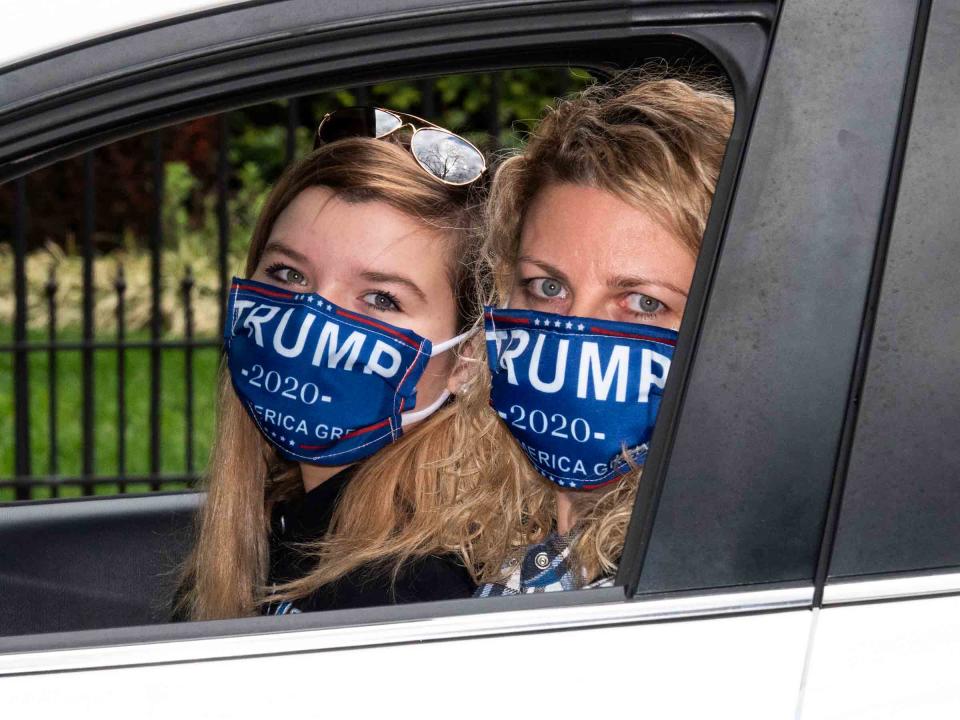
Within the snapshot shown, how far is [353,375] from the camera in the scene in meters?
1.96

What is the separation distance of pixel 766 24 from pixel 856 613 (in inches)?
24.5

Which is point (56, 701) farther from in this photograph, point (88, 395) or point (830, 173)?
point (88, 395)

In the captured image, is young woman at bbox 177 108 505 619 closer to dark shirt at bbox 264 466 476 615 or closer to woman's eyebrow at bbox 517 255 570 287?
dark shirt at bbox 264 466 476 615

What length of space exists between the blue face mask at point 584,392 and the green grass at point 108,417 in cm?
452

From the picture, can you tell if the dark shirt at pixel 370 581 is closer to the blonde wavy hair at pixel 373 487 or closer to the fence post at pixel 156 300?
the blonde wavy hair at pixel 373 487

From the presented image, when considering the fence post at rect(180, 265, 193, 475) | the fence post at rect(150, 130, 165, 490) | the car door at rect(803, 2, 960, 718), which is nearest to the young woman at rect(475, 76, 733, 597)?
the car door at rect(803, 2, 960, 718)

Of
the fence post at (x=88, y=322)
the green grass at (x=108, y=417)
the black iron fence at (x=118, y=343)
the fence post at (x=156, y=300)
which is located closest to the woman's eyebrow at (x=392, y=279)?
the black iron fence at (x=118, y=343)

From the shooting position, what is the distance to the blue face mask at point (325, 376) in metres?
1.95

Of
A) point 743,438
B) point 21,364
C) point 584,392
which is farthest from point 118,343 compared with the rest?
point 743,438

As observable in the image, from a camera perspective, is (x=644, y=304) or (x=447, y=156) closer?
(x=644, y=304)

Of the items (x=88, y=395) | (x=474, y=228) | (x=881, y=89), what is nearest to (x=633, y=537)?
(x=881, y=89)

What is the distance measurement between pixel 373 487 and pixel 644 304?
0.58 m

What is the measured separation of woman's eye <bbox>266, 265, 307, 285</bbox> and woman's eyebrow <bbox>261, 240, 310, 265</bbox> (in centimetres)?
2

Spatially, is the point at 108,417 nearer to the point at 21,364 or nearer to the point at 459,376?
the point at 21,364
